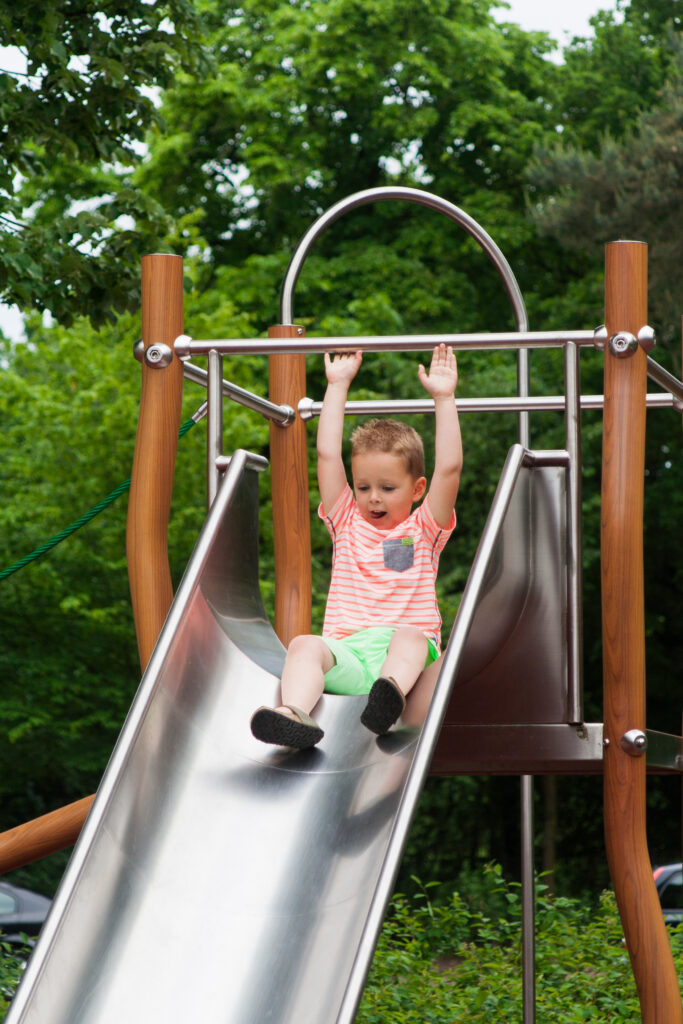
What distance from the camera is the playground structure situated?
2.75 metres

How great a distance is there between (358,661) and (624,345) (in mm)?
1132

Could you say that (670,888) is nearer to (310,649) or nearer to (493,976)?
(493,976)

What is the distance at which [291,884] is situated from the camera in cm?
299

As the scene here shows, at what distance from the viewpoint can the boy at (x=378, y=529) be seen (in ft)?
12.0

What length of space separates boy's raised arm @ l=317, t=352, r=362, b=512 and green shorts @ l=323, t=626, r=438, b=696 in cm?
45

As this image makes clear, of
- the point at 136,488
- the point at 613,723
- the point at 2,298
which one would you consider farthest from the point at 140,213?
the point at 613,723

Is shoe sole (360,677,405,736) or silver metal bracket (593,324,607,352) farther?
silver metal bracket (593,324,607,352)

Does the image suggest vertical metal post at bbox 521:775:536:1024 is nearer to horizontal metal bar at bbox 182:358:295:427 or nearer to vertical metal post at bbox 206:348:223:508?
horizontal metal bar at bbox 182:358:295:427

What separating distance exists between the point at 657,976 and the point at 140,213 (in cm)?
528

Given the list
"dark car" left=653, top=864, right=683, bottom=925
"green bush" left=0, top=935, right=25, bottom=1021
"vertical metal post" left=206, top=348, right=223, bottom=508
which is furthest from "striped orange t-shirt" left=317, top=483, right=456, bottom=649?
"dark car" left=653, top=864, right=683, bottom=925

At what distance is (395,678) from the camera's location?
3.40 meters

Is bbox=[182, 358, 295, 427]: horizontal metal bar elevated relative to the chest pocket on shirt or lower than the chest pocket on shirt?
elevated

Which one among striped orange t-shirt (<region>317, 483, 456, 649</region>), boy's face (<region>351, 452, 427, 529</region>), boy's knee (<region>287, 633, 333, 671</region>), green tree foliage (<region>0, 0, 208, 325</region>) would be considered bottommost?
boy's knee (<region>287, 633, 333, 671</region>)

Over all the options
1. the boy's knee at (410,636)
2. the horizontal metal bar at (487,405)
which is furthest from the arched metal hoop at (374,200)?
the boy's knee at (410,636)
